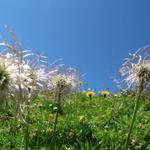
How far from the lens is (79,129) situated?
10266mm

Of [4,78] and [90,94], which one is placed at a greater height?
[90,94]

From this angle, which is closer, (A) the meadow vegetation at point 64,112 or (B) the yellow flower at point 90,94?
(A) the meadow vegetation at point 64,112

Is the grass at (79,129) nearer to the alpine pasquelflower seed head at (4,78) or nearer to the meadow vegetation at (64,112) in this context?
the meadow vegetation at (64,112)

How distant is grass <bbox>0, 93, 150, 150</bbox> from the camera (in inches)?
364

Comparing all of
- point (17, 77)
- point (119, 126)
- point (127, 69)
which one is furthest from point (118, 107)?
point (17, 77)

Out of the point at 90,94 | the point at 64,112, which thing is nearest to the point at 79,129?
the point at 64,112

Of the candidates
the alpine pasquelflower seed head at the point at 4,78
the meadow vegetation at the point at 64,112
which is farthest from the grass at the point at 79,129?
the alpine pasquelflower seed head at the point at 4,78

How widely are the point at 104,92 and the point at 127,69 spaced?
960 cm

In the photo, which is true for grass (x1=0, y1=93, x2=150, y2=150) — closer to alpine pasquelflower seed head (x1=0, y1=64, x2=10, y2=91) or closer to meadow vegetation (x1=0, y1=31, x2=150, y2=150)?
meadow vegetation (x1=0, y1=31, x2=150, y2=150)

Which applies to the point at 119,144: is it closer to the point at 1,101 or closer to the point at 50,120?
the point at 50,120

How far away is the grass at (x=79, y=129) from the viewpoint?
925 cm

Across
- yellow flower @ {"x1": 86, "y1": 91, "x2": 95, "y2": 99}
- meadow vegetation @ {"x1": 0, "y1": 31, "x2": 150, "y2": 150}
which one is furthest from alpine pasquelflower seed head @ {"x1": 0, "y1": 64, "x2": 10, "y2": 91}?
yellow flower @ {"x1": 86, "y1": 91, "x2": 95, "y2": 99}

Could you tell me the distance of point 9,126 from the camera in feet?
34.5

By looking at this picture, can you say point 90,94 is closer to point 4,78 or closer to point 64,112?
point 64,112
